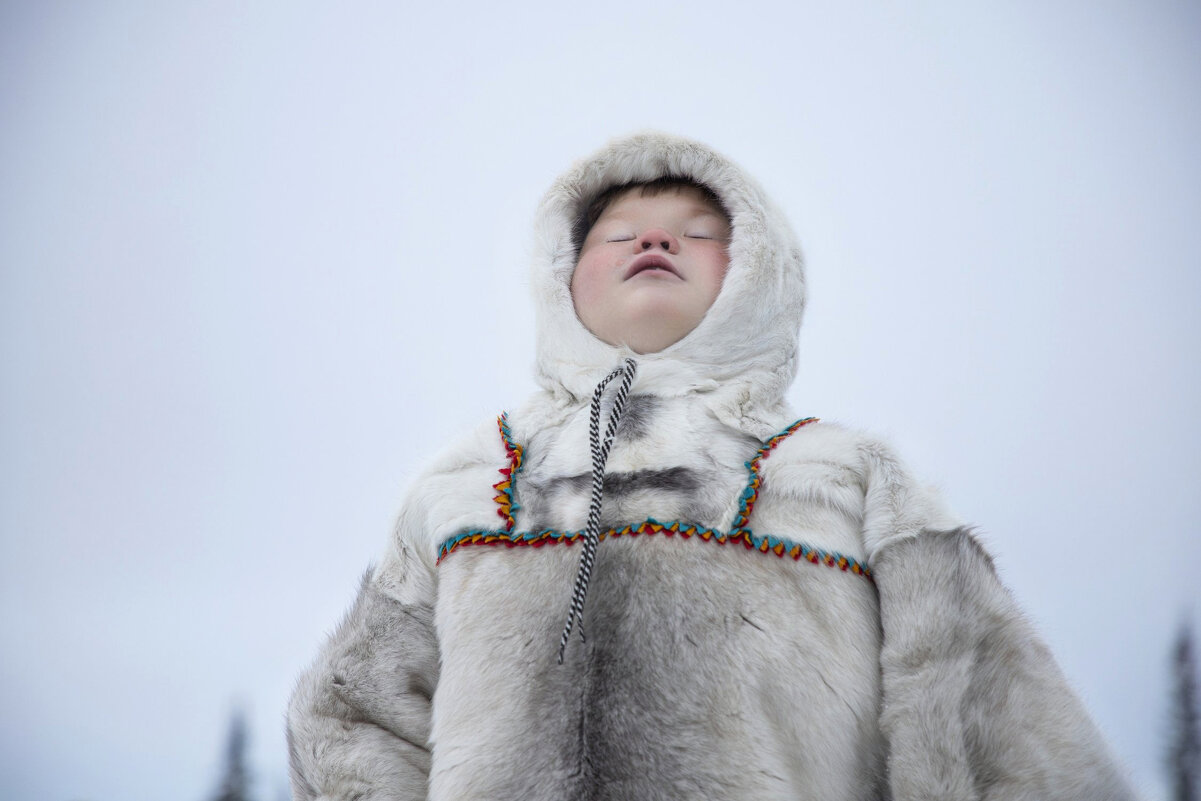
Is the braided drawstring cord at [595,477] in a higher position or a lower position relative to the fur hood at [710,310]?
lower

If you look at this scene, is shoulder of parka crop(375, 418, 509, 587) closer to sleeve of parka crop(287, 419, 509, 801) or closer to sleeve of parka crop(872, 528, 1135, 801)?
sleeve of parka crop(287, 419, 509, 801)

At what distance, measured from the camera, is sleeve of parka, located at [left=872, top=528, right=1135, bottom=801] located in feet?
4.30

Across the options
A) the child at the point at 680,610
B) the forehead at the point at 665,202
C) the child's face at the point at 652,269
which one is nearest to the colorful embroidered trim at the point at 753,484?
the child at the point at 680,610

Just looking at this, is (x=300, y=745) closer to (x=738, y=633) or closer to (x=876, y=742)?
(x=738, y=633)

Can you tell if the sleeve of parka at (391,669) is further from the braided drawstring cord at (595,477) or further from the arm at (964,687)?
the arm at (964,687)

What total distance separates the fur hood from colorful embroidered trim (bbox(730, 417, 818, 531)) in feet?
0.12

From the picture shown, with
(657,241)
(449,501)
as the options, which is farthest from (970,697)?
(657,241)

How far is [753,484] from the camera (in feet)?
5.20

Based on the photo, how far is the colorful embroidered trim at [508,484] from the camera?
1670 millimetres

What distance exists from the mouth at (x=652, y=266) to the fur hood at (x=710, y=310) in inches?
5.0

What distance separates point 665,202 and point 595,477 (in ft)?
2.67

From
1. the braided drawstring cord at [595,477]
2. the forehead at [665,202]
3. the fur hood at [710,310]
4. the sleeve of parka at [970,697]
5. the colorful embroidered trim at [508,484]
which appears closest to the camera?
the sleeve of parka at [970,697]

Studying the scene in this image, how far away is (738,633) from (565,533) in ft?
1.13

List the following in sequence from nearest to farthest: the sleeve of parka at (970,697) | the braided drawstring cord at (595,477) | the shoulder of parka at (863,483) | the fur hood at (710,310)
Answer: the sleeve of parka at (970,697)
the braided drawstring cord at (595,477)
the shoulder of parka at (863,483)
the fur hood at (710,310)
